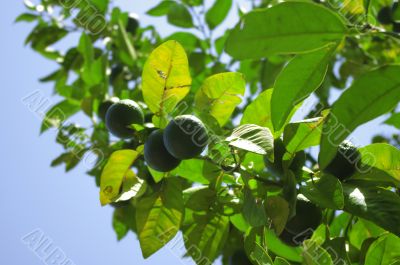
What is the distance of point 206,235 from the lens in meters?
1.43

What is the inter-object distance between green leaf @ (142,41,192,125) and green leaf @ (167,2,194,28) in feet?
5.26

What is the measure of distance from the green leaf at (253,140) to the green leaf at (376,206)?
22 centimetres

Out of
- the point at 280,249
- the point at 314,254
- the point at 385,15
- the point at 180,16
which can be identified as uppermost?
the point at 314,254

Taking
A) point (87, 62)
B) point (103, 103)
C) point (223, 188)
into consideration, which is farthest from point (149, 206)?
point (87, 62)

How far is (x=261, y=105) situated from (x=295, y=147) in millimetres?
165

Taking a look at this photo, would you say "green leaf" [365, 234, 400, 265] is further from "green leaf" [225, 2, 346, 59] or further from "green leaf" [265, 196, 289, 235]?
"green leaf" [225, 2, 346, 59]

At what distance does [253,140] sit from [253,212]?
0.54 feet

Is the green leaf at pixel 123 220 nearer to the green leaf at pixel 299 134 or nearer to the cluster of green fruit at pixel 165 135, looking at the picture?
the cluster of green fruit at pixel 165 135

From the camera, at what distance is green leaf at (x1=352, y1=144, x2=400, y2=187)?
1186 mm

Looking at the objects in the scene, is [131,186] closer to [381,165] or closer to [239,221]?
[239,221]

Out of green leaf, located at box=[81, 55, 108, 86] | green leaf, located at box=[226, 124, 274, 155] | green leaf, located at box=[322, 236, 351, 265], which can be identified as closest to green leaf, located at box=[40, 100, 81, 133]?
green leaf, located at box=[81, 55, 108, 86]

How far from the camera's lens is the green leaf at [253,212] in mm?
1063

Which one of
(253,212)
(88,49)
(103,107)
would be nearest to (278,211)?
(253,212)

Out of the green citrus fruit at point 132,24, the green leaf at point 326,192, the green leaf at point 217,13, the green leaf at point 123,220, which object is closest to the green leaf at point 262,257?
the green leaf at point 326,192
